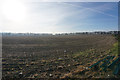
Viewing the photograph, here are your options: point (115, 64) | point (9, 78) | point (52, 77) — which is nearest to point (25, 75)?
point (9, 78)

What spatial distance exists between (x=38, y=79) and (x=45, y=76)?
1.83 ft

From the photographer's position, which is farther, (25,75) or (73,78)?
(25,75)

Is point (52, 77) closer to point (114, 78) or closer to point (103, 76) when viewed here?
point (103, 76)

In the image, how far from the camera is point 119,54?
702 centimetres

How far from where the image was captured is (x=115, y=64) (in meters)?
6.08

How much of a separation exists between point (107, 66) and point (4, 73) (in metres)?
7.95

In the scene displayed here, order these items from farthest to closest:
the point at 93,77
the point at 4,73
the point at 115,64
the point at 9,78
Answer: the point at 4,73 → the point at 9,78 → the point at 115,64 → the point at 93,77

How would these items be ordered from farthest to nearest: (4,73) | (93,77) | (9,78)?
(4,73) → (9,78) → (93,77)

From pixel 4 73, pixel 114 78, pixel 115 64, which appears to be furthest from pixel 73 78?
pixel 4 73

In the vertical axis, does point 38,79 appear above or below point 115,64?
below

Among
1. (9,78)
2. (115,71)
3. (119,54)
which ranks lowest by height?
(9,78)

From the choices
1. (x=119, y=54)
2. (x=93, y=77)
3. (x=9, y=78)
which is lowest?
(x=9, y=78)

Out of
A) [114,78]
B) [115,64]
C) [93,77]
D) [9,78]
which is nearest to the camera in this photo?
[114,78]

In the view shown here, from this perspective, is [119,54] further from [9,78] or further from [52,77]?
[9,78]
